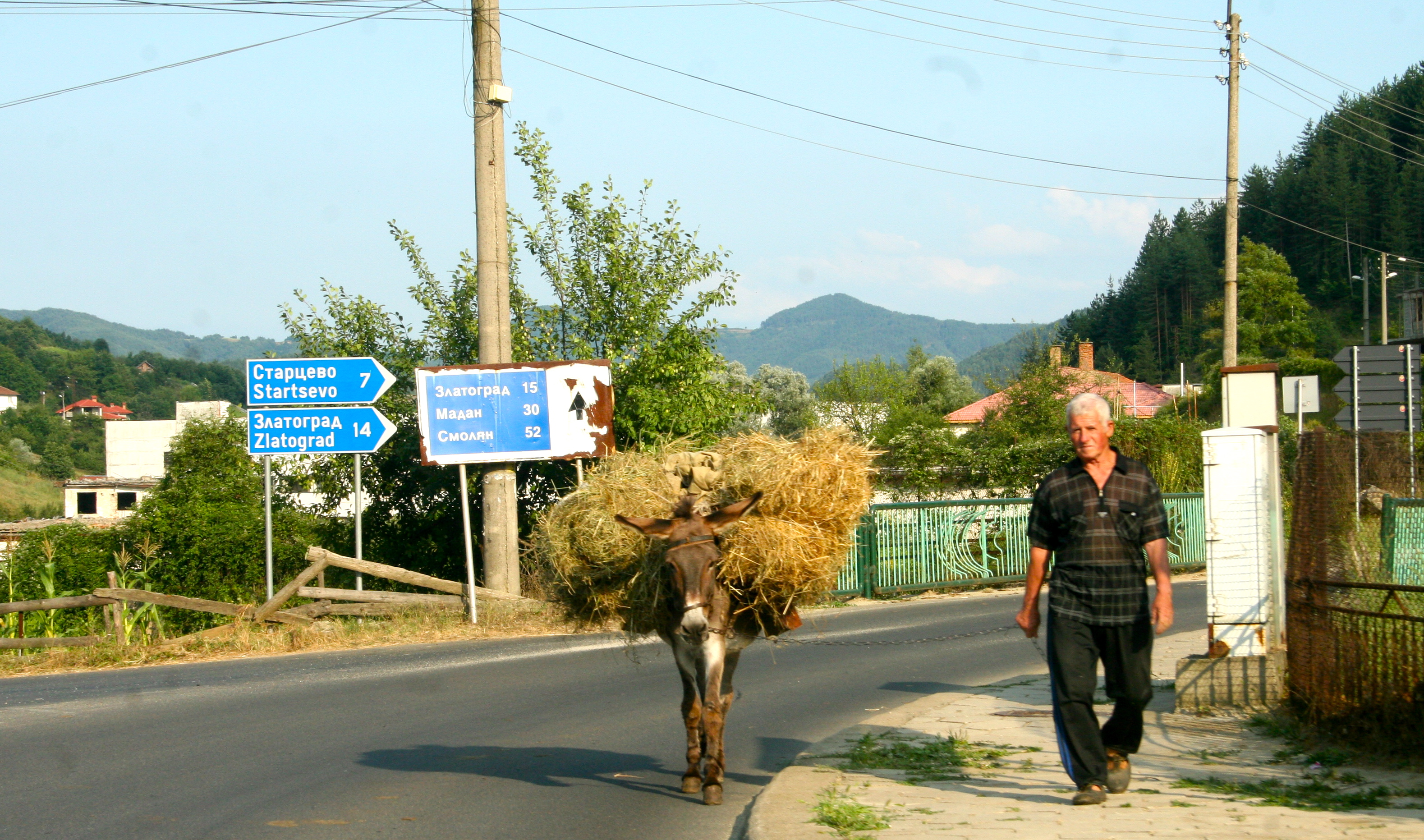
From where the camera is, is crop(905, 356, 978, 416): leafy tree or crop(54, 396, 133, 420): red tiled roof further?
crop(54, 396, 133, 420): red tiled roof

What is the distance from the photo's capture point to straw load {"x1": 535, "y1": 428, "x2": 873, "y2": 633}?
6.56 metres

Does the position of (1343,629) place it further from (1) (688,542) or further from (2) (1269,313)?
(2) (1269,313)

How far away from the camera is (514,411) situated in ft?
55.5

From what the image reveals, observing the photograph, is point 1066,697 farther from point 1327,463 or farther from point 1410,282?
point 1410,282

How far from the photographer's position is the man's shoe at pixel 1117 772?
5.86 m

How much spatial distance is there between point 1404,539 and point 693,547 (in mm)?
9371

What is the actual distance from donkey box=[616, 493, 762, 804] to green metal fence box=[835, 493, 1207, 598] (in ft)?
42.6

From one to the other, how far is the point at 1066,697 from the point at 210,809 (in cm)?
463

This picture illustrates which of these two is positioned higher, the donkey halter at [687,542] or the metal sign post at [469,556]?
the donkey halter at [687,542]

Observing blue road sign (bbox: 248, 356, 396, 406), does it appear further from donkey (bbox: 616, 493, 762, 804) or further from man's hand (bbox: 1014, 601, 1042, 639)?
man's hand (bbox: 1014, 601, 1042, 639)

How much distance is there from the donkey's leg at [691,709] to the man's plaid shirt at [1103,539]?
1.96m

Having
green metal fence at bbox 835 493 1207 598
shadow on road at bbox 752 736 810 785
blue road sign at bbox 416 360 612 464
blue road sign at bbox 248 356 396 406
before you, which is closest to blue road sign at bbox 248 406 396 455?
blue road sign at bbox 248 356 396 406

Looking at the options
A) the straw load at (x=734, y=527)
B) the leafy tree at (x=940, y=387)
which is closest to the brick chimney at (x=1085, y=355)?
the leafy tree at (x=940, y=387)

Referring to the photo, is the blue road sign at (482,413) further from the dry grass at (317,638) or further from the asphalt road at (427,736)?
the asphalt road at (427,736)
